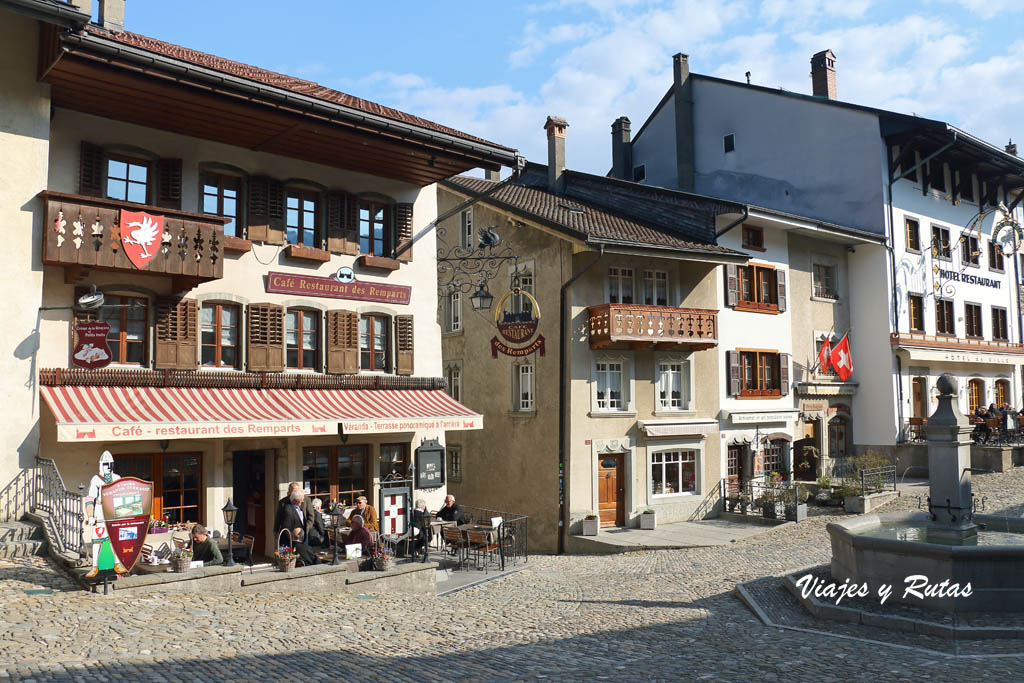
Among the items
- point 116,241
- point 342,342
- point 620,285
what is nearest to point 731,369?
point 620,285

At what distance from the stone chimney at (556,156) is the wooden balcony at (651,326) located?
27.9 ft

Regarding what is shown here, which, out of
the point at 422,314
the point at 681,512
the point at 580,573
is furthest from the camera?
the point at 681,512

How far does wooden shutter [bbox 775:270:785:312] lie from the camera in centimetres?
2847

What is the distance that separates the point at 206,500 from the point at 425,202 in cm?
858

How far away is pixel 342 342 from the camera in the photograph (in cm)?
1880

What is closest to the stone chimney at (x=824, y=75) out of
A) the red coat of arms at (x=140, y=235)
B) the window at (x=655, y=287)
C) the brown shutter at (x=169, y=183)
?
the window at (x=655, y=287)

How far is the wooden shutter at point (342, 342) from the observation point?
1862 cm

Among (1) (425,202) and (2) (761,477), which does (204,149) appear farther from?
(2) (761,477)

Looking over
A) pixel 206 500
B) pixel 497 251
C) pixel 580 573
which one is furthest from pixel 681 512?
pixel 206 500

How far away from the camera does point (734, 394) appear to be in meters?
27.0

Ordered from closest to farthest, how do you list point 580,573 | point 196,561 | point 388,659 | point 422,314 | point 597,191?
1. point 388,659
2. point 196,561
3. point 580,573
4. point 422,314
5. point 597,191

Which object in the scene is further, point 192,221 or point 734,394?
point 734,394

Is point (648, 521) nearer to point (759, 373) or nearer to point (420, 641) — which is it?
point (759, 373)

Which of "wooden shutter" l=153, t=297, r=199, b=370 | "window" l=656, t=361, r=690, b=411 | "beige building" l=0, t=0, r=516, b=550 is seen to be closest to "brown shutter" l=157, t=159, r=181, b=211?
"beige building" l=0, t=0, r=516, b=550
